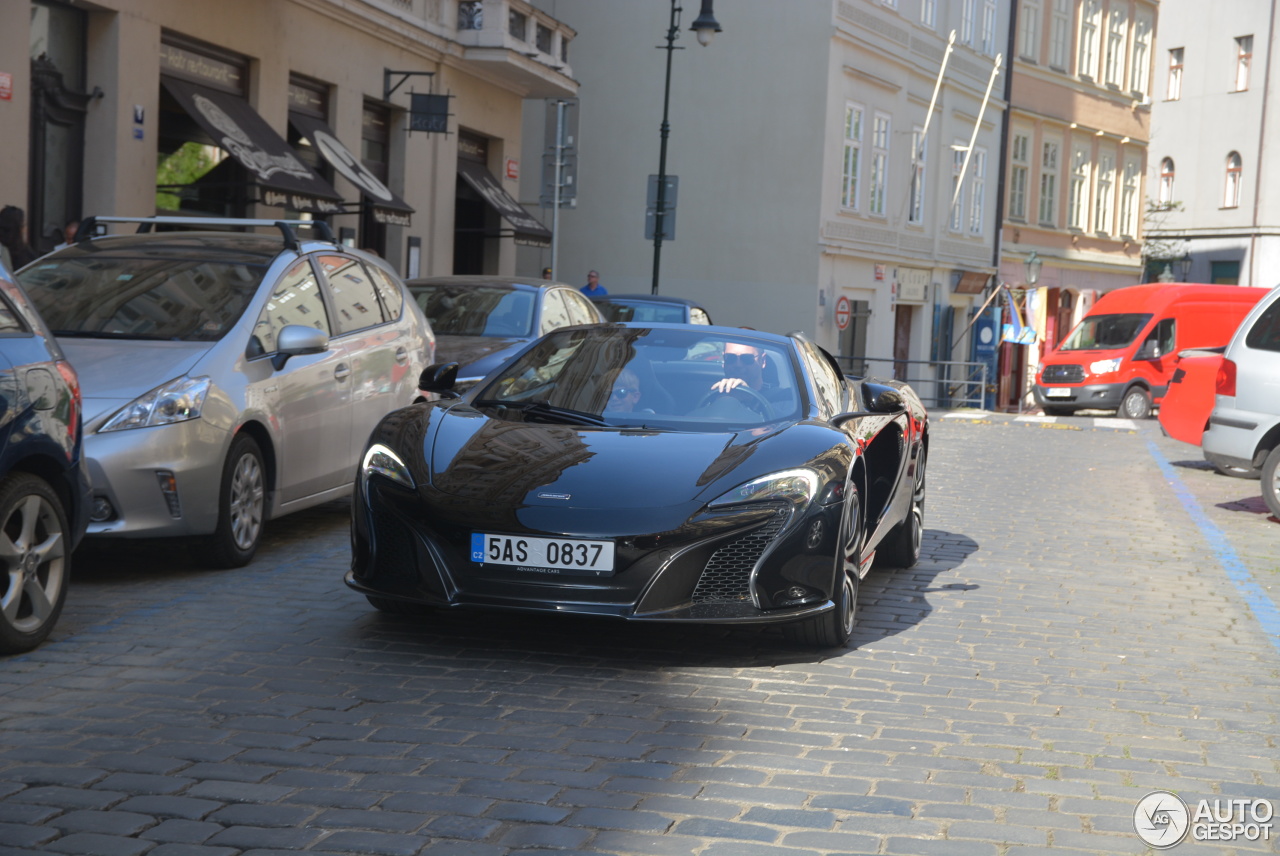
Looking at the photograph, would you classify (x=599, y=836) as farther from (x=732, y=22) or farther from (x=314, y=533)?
(x=732, y=22)

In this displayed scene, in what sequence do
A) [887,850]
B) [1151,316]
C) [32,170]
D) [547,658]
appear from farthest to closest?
[1151,316]
[32,170]
[547,658]
[887,850]

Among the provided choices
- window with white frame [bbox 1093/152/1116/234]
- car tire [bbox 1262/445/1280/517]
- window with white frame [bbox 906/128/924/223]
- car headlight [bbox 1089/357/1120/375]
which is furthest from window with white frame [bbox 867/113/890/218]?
car tire [bbox 1262/445/1280/517]

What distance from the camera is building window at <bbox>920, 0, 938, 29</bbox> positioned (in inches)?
1468

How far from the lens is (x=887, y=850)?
3.96 m

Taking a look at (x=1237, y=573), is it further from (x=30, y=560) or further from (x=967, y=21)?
(x=967, y=21)

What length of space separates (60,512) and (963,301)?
36606 mm

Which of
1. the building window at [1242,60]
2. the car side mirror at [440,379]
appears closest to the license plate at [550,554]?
the car side mirror at [440,379]

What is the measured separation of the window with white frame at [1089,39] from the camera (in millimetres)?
46219

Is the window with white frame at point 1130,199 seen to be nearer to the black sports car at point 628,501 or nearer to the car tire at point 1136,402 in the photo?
the car tire at point 1136,402

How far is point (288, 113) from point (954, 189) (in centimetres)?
2365

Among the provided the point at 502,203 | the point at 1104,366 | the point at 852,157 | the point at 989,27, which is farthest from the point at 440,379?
the point at 989,27

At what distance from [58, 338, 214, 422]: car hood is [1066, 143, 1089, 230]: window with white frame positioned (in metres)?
42.0

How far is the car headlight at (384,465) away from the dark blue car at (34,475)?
1.13 meters

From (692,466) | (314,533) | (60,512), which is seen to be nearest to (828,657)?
(692,466)
